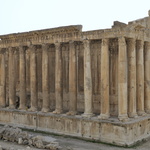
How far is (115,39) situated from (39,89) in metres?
8.62

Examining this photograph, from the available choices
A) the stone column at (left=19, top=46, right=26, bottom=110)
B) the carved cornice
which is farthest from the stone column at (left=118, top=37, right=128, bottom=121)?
the stone column at (left=19, top=46, right=26, bottom=110)

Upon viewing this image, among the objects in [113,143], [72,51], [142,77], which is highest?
[72,51]

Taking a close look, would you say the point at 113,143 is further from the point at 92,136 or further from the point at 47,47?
the point at 47,47

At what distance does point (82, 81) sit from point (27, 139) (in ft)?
20.7

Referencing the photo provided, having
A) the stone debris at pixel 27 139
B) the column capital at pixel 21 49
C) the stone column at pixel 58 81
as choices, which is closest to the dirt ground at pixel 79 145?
the stone debris at pixel 27 139

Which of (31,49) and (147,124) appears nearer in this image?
(147,124)

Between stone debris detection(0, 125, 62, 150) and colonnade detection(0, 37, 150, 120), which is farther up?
colonnade detection(0, 37, 150, 120)

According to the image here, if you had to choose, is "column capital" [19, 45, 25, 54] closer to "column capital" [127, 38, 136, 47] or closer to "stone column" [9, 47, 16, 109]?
"stone column" [9, 47, 16, 109]

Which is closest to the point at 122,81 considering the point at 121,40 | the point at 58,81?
the point at 121,40

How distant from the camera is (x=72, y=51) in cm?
2041

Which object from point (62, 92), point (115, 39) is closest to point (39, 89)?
point (62, 92)

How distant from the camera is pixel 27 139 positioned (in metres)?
17.8

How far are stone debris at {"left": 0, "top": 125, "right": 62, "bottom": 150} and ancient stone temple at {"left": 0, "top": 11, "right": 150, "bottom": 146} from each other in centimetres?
303

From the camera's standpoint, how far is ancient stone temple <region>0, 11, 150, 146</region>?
1795 centimetres
